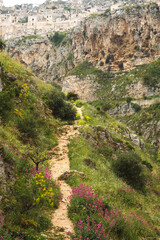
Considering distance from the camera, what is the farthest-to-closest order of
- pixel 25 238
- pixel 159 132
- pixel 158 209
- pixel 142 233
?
pixel 159 132 < pixel 158 209 < pixel 142 233 < pixel 25 238

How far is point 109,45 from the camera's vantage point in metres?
69.3

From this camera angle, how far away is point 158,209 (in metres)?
9.99

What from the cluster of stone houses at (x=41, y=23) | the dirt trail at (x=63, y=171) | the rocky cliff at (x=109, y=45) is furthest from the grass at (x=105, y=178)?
the cluster of stone houses at (x=41, y=23)

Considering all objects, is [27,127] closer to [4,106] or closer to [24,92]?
[4,106]

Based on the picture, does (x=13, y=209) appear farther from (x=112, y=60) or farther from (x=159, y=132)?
(x=112, y=60)

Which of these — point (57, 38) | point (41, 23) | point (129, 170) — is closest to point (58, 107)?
point (129, 170)

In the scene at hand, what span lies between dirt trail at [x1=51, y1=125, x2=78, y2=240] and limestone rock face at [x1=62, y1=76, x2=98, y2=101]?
51.4 m

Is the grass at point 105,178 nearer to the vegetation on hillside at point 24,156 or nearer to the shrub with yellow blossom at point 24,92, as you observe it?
the vegetation on hillside at point 24,156

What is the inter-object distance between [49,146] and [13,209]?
269 inches

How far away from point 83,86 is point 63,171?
195ft

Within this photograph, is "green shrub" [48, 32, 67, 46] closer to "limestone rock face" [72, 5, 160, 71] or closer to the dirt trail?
"limestone rock face" [72, 5, 160, 71]

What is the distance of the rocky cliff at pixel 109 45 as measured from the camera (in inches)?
2518

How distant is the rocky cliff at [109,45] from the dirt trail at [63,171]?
5652cm

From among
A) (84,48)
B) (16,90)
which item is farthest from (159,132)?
(84,48)
